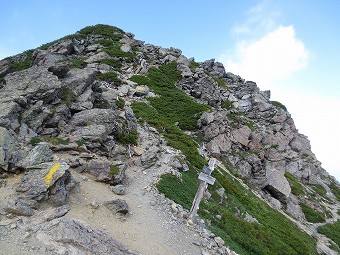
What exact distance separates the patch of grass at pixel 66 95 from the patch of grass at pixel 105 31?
4939cm

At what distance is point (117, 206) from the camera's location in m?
16.9

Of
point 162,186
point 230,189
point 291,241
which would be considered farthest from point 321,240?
point 162,186

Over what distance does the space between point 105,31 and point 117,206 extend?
6608cm

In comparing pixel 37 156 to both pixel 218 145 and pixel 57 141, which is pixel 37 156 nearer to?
pixel 57 141

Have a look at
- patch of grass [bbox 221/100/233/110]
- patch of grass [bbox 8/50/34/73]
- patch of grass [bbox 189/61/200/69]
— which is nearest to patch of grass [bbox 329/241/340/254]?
patch of grass [bbox 221/100/233/110]

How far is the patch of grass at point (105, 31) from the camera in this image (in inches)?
2893

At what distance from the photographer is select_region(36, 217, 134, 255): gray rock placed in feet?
40.3

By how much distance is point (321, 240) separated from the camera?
106 ft

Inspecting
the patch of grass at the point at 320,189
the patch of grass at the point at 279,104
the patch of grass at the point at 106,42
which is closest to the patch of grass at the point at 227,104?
the patch of grass at the point at 279,104

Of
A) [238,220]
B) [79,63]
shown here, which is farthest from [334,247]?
[79,63]

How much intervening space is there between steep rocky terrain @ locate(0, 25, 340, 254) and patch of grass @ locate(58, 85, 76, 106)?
93 millimetres

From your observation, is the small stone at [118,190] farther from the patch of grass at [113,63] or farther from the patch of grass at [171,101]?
the patch of grass at [113,63]

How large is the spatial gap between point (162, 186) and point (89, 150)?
5.68 m

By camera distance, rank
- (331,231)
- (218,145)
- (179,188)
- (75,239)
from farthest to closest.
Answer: (218,145), (331,231), (179,188), (75,239)
